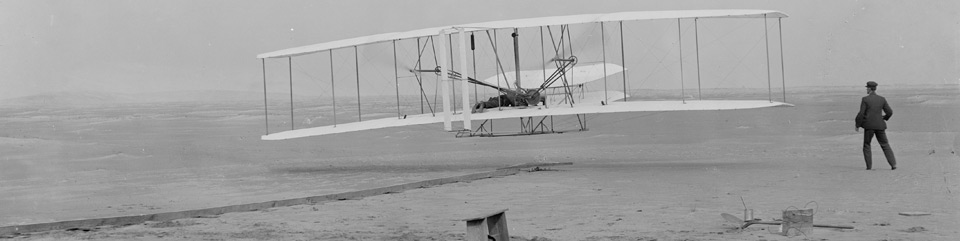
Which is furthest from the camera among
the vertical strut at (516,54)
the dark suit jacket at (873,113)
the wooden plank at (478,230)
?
the vertical strut at (516,54)

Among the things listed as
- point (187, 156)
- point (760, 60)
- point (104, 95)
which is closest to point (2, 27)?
point (104, 95)

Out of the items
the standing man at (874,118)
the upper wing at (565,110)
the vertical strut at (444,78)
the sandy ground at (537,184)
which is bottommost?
the sandy ground at (537,184)

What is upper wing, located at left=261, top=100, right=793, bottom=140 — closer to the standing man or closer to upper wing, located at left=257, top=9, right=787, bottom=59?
upper wing, located at left=257, top=9, right=787, bottom=59

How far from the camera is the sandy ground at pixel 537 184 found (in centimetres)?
1148

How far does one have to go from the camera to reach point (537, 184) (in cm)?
1697

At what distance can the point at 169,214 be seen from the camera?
1276cm

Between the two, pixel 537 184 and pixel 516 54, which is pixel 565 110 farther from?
pixel 537 184

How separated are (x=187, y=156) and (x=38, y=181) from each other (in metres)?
8.10

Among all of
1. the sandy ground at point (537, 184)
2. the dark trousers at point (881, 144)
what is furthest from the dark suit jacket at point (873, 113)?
→ the sandy ground at point (537, 184)

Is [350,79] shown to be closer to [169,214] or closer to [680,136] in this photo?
[680,136]

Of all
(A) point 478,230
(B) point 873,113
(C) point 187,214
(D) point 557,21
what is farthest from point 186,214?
(D) point 557,21

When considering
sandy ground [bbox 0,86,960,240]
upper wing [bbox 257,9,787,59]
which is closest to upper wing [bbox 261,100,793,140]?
sandy ground [bbox 0,86,960,240]

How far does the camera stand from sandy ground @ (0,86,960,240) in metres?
11.5

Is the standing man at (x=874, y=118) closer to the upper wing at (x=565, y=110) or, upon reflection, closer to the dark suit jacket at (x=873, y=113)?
the dark suit jacket at (x=873, y=113)
